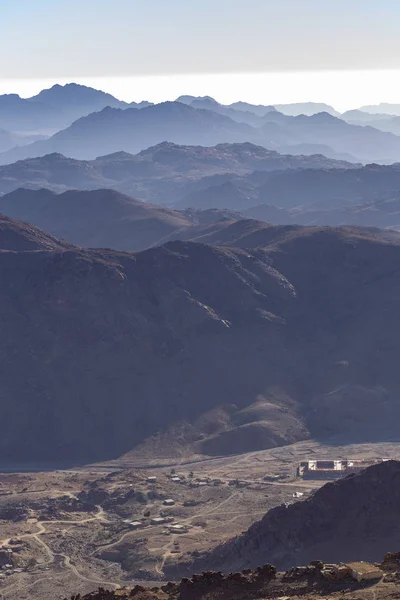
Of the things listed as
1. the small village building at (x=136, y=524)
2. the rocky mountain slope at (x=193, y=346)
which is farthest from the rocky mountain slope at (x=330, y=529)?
the rocky mountain slope at (x=193, y=346)

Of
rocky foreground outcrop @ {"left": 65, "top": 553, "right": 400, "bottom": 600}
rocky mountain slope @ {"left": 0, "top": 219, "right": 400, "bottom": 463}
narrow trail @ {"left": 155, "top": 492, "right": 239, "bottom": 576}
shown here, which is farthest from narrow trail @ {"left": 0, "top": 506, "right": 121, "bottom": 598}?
rocky mountain slope @ {"left": 0, "top": 219, "right": 400, "bottom": 463}

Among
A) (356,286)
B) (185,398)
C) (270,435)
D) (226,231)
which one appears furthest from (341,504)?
(226,231)

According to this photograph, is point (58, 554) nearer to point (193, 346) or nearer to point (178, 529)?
point (178, 529)

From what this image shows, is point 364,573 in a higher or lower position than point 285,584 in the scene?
higher

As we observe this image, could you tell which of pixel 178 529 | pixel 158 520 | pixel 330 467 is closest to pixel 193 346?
pixel 330 467

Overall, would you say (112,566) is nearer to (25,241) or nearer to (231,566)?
(231,566)

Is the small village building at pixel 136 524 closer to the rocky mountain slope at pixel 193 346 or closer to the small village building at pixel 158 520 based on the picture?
the small village building at pixel 158 520

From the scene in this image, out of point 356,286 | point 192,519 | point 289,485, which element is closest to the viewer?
point 192,519
